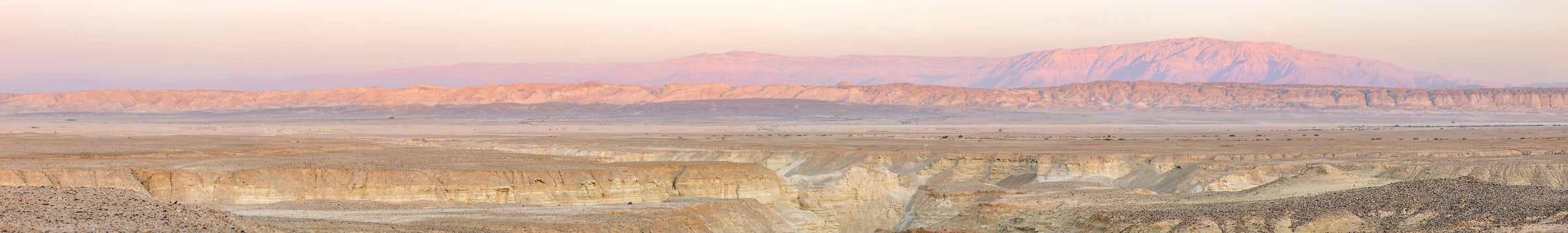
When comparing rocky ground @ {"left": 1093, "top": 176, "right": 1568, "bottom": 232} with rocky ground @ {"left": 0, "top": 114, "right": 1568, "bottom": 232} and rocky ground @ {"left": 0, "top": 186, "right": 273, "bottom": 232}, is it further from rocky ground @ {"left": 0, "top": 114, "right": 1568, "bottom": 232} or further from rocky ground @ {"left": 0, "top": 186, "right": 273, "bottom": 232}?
rocky ground @ {"left": 0, "top": 186, "right": 273, "bottom": 232}

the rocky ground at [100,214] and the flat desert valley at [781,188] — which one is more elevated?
the rocky ground at [100,214]

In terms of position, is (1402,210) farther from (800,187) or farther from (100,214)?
(800,187)

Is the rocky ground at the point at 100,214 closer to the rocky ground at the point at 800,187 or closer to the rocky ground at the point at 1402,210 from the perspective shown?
the rocky ground at the point at 800,187

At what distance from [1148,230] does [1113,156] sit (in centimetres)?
3559

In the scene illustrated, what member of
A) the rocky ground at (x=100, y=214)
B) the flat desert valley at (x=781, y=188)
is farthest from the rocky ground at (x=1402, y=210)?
the rocky ground at (x=100, y=214)

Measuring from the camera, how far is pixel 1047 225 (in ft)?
117

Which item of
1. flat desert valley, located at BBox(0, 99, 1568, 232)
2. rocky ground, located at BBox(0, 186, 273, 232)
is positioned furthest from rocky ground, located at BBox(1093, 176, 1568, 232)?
rocky ground, located at BBox(0, 186, 273, 232)

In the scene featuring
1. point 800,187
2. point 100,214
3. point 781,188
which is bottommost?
point 800,187

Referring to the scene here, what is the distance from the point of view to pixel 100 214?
23562 millimetres

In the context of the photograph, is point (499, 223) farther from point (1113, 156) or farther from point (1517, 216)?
point (1113, 156)

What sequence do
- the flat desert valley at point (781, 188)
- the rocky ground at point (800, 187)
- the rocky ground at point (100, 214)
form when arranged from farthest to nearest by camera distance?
the rocky ground at point (800, 187), the flat desert valley at point (781, 188), the rocky ground at point (100, 214)

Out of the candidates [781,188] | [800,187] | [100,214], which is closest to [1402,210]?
[781,188]

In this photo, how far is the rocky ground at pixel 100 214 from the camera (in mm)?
22016

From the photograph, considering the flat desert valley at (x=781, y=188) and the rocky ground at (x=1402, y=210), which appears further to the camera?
the flat desert valley at (x=781, y=188)
